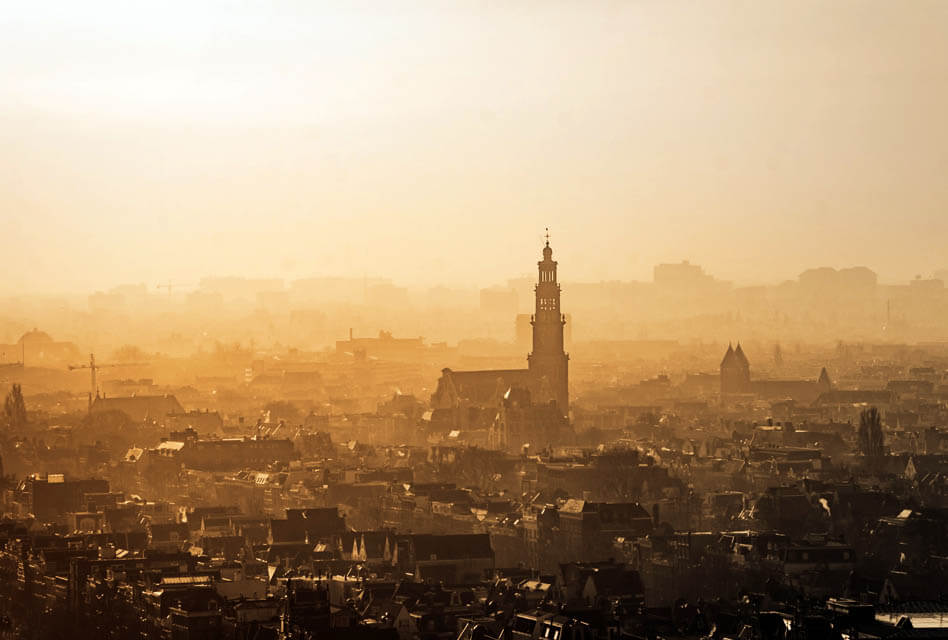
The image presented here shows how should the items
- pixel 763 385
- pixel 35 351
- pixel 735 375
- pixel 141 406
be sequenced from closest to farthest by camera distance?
pixel 141 406 → pixel 35 351 → pixel 763 385 → pixel 735 375

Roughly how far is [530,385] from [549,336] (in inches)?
155

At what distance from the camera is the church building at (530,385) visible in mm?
130875

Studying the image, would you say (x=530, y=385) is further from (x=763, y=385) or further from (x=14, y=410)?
(x=763, y=385)

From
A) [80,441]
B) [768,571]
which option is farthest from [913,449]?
[768,571]

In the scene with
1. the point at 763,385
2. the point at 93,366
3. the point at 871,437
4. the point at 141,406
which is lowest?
the point at 871,437

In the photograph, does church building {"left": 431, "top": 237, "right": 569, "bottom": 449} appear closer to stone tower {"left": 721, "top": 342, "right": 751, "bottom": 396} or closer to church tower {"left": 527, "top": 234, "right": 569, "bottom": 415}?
church tower {"left": 527, "top": 234, "right": 569, "bottom": 415}

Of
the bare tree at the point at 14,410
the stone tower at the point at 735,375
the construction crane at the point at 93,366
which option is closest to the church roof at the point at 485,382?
the bare tree at the point at 14,410

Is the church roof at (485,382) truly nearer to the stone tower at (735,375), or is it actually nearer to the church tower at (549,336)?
the church tower at (549,336)

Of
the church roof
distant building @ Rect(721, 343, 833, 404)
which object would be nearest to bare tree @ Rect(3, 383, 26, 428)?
the church roof

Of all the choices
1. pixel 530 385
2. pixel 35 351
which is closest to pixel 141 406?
pixel 35 351

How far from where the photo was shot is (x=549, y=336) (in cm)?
14200

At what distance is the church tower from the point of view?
140125 mm

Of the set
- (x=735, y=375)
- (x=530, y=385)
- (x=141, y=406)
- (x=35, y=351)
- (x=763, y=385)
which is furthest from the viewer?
(x=735, y=375)

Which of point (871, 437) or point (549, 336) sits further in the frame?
point (549, 336)
